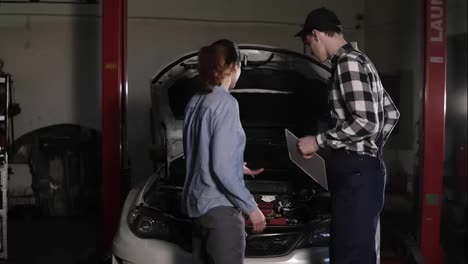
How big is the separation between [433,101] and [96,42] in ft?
13.5

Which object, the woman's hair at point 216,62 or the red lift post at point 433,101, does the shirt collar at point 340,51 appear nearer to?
the woman's hair at point 216,62

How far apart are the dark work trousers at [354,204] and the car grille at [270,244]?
0.45 meters

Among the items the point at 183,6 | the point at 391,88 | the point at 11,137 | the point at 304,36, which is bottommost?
the point at 11,137

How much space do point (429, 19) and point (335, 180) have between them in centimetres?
196

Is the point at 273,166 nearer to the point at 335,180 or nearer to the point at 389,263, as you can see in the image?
the point at 389,263

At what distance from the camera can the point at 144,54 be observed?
612cm

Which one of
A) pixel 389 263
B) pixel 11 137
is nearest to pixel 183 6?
pixel 11 137

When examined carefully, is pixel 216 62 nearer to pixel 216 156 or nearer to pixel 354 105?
pixel 216 156

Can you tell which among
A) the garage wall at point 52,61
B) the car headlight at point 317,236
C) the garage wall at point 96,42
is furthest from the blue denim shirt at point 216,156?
the garage wall at point 52,61

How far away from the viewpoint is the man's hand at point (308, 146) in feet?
6.74

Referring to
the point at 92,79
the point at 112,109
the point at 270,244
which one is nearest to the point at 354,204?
the point at 270,244

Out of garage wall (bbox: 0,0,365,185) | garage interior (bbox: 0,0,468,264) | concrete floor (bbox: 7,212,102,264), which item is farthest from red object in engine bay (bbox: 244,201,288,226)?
garage wall (bbox: 0,0,365,185)

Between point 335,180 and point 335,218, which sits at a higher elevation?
point 335,180

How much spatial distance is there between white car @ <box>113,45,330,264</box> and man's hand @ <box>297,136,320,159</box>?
0.57 m
